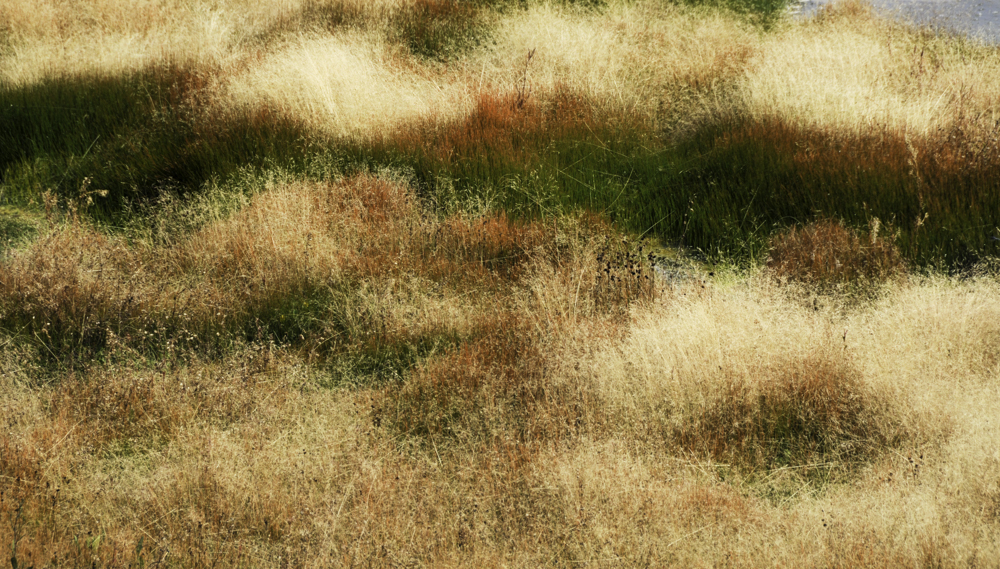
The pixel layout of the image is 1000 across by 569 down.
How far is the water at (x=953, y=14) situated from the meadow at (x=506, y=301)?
1.78 ft

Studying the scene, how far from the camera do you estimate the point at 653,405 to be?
378 centimetres

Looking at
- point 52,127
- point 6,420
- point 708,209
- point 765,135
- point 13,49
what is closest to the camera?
point 6,420

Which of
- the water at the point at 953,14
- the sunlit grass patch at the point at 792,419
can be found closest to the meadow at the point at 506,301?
the sunlit grass patch at the point at 792,419

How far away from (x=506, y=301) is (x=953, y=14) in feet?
27.3

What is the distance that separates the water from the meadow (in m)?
0.54

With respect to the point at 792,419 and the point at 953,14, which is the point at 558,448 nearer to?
the point at 792,419

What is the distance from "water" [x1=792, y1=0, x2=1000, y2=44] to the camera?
9211 mm

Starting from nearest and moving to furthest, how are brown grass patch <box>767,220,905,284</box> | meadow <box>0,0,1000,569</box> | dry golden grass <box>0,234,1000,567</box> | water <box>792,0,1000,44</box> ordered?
dry golden grass <box>0,234,1000,567</box>, meadow <box>0,0,1000,569</box>, brown grass patch <box>767,220,905,284</box>, water <box>792,0,1000,44</box>

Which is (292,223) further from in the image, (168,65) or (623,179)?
(168,65)

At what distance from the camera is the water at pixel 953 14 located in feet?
30.2

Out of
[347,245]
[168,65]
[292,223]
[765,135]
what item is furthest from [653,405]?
[168,65]

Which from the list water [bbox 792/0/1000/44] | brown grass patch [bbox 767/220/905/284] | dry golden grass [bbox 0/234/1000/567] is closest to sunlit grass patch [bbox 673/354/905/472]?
dry golden grass [bbox 0/234/1000/567]

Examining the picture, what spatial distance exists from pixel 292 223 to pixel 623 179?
9.89 ft

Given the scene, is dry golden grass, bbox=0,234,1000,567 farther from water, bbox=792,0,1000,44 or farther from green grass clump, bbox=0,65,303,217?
water, bbox=792,0,1000,44
